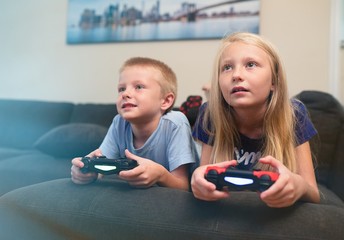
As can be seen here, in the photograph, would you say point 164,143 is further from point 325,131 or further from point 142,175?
point 325,131

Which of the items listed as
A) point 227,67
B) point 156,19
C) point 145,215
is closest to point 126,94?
point 227,67

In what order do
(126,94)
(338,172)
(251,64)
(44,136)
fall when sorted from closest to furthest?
(251,64) < (126,94) < (338,172) < (44,136)

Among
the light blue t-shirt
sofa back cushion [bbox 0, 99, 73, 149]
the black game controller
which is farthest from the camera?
sofa back cushion [bbox 0, 99, 73, 149]

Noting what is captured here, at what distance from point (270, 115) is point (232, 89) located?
13 cm

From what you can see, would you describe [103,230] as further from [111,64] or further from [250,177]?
[111,64]

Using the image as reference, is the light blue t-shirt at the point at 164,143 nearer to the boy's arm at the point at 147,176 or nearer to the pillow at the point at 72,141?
the boy's arm at the point at 147,176

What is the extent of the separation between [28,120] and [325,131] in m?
1.51

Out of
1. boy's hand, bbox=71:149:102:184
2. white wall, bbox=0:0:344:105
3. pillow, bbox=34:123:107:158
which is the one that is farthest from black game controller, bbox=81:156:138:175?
white wall, bbox=0:0:344:105

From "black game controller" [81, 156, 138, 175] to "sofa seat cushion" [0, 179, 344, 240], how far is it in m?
0.03

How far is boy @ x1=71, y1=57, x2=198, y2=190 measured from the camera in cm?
83

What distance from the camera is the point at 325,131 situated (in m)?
1.25

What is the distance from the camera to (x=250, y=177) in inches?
18.3

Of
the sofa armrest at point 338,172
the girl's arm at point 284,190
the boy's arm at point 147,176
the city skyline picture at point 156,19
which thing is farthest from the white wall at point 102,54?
the girl's arm at point 284,190

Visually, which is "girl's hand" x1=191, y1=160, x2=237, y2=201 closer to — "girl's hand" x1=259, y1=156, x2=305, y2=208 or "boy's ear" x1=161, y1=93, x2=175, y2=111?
"girl's hand" x1=259, y1=156, x2=305, y2=208
